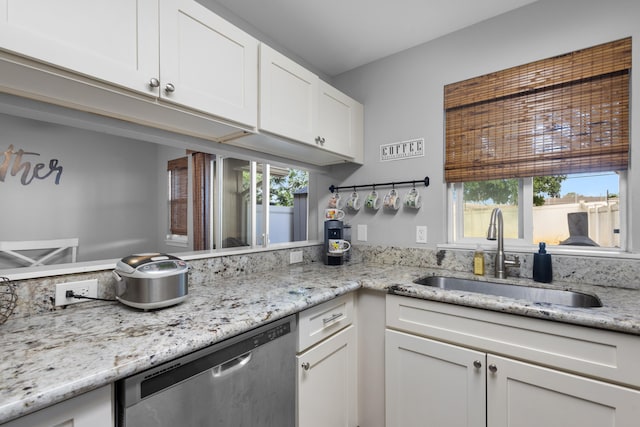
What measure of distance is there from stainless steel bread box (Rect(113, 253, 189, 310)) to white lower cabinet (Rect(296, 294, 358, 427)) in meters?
0.49

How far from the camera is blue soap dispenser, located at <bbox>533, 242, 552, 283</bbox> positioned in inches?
56.7

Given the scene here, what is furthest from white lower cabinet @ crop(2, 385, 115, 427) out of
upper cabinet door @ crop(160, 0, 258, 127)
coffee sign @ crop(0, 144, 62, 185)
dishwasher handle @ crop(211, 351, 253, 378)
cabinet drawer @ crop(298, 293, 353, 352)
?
coffee sign @ crop(0, 144, 62, 185)

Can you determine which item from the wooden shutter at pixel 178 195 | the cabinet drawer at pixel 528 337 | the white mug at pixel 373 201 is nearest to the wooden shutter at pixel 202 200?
the wooden shutter at pixel 178 195

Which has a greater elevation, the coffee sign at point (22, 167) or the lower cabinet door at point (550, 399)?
the coffee sign at point (22, 167)

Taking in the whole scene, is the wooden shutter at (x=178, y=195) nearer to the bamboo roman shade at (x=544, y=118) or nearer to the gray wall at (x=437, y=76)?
the gray wall at (x=437, y=76)

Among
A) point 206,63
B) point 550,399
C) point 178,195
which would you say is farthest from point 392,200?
point 178,195

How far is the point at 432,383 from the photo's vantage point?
1.29 meters

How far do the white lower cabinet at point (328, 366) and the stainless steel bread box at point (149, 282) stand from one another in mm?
492

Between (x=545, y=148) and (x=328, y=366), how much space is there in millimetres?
1587

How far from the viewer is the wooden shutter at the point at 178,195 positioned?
3.09 meters

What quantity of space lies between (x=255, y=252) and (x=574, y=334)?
4.81 ft

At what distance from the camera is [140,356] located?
677mm

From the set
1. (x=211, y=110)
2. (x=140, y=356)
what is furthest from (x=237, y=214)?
(x=140, y=356)

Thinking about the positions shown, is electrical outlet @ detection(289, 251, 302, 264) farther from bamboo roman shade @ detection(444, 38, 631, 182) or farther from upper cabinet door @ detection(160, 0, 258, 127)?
bamboo roman shade @ detection(444, 38, 631, 182)
